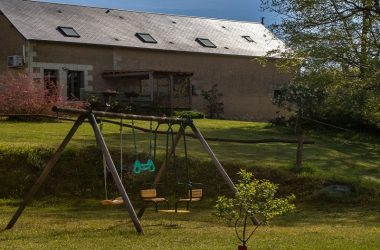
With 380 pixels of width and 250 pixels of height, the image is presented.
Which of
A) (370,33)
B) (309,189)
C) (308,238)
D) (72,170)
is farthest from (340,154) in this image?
(308,238)

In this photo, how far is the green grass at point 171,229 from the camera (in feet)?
28.5

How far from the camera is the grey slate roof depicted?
31.5m

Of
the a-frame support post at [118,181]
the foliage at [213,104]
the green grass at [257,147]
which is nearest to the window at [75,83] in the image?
the foliage at [213,104]

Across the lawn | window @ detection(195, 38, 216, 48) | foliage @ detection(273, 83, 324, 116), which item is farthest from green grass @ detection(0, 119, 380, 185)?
window @ detection(195, 38, 216, 48)

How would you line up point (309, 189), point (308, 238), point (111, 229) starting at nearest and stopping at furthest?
point (308, 238)
point (111, 229)
point (309, 189)

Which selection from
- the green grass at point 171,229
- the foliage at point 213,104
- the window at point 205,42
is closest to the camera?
the green grass at point 171,229

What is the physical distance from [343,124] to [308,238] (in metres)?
19.1

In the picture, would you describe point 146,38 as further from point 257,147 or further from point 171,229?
point 171,229

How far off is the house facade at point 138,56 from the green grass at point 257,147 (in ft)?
17.1

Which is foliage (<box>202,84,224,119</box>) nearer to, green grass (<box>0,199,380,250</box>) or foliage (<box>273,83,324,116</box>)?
foliage (<box>273,83,324,116</box>)

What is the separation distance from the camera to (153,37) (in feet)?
116

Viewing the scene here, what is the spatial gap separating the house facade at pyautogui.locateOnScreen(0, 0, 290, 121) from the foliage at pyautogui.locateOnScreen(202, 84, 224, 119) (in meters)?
0.39

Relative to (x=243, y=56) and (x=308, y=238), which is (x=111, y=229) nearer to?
(x=308, y=238)

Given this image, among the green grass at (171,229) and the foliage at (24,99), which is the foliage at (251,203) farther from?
the foliage at (24,99)
